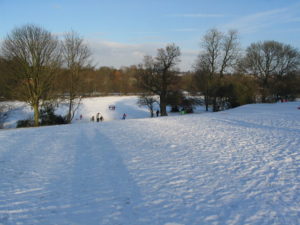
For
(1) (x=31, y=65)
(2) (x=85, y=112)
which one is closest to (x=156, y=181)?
(1) (x=31, y=65)

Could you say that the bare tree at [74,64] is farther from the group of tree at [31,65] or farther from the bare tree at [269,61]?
the bare tree at [269,61]

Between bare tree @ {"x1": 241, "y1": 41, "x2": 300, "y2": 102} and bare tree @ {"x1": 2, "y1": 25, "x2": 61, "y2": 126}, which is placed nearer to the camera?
bare tree @ {"x1": 2, "y1": 25, "x2": 61, "y2": 126}

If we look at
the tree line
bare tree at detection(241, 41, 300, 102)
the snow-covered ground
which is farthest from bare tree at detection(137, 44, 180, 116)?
bare tree at detection(241, 41, 300, 102)

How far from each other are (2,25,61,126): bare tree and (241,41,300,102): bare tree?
108 feet

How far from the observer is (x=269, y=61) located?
3981cm

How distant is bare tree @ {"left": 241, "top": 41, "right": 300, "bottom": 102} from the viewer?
3978 cm

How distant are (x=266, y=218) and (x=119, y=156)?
5.39m

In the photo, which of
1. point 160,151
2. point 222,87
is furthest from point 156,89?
point 160,151

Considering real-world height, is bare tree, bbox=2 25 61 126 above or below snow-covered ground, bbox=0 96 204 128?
above

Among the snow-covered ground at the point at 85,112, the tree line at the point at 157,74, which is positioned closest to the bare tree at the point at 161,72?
the tree line at the point at 157,74

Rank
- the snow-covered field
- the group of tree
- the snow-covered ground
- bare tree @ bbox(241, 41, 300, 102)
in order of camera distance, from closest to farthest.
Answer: the snow-covered field, the group of tree, the snow-covered ground, bare tree @ bbox(241, 41, 300, 102)

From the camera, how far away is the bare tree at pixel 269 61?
39781mm

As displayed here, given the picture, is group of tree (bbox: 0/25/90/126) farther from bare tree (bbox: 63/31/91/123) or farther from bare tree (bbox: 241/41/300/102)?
bare tree (bbox: 241/41/300/102)

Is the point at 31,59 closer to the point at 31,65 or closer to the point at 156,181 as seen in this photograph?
the point at 31,65
